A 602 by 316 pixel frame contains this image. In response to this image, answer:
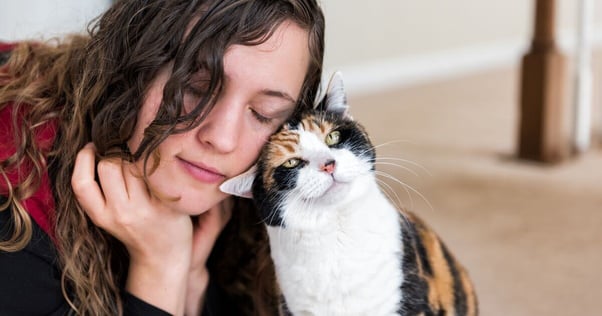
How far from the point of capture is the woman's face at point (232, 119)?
0.92 meters

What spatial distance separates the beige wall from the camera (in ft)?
11.0

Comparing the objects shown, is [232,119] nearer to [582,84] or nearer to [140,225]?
[140,225]

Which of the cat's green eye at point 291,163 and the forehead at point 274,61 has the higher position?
the forehead at point 274,61

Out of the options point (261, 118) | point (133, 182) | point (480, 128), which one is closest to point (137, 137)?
point (133, 182)

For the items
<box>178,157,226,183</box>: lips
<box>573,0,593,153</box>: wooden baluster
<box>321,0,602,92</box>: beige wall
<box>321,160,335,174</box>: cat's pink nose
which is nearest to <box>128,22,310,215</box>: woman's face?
<box>178,157,226,183</box>: lips

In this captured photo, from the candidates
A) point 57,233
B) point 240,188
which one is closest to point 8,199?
A: point 57,233

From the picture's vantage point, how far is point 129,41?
0.97 meters

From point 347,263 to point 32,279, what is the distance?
462 millimetres

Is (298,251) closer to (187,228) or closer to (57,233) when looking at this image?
(187,228)

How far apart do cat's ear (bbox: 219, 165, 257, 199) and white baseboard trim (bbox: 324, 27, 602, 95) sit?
2237 mm

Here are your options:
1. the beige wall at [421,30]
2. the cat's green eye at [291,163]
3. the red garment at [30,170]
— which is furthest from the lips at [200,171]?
the beige wall at [421,30]

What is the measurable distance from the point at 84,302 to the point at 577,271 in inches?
42.4

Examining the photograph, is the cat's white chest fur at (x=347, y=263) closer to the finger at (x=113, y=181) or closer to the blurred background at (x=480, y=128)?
the blurred background at (x=480, y=128)

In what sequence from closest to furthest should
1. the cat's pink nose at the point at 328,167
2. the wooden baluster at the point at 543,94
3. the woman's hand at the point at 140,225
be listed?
the cat's pink nose at the point at 328,167, the woman's hand at the point at 140,225, the wooden baluster at the point at 543,94
